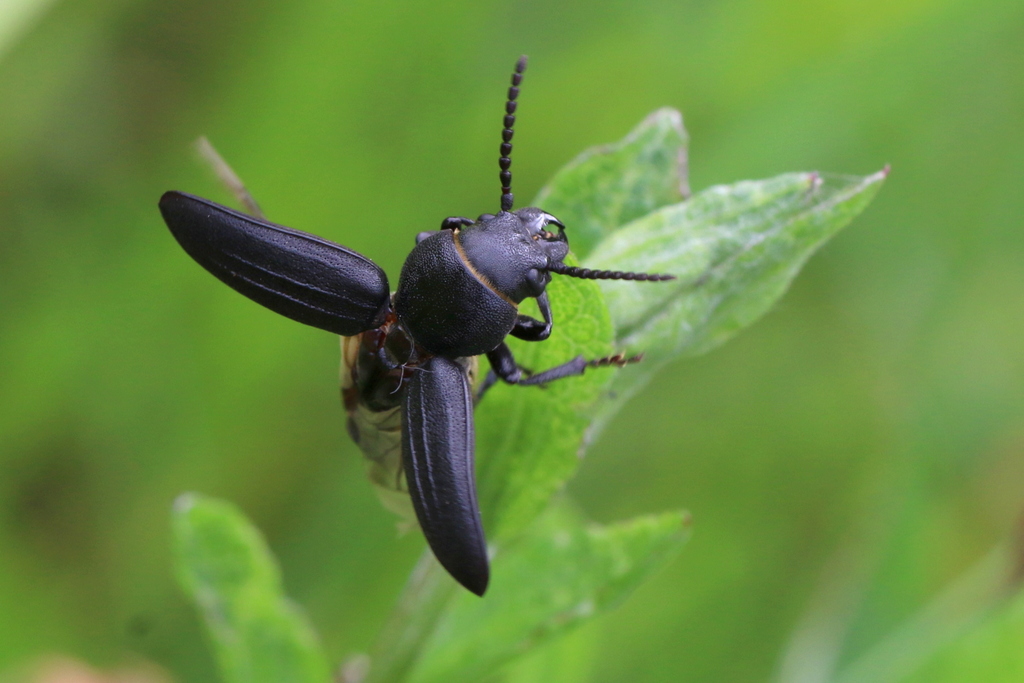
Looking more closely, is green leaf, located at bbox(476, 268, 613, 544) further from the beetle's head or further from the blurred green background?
the blurred green background

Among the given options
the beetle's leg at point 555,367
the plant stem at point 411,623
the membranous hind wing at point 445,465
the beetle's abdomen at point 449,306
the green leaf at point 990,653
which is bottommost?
the green leaf at point 990,653

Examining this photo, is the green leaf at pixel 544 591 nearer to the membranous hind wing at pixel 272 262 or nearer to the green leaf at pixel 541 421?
the green leaf at pixel 541 421

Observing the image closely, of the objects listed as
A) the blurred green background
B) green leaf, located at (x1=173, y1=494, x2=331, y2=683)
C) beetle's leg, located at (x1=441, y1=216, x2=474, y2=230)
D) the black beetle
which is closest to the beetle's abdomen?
the black beetle

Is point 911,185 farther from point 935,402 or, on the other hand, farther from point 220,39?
point 220,39

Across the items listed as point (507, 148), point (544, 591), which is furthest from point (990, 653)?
point (507, 148)

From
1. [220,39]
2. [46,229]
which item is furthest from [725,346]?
[46,229]

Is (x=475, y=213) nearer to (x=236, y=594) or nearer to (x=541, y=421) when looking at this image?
(x=541, y=421)

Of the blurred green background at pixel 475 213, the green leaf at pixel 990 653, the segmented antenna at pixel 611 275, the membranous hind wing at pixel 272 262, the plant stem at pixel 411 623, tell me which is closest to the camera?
the segmented antenna at pixel 611 275

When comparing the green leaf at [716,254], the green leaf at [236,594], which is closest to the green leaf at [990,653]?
the green leaf at [716,254]
